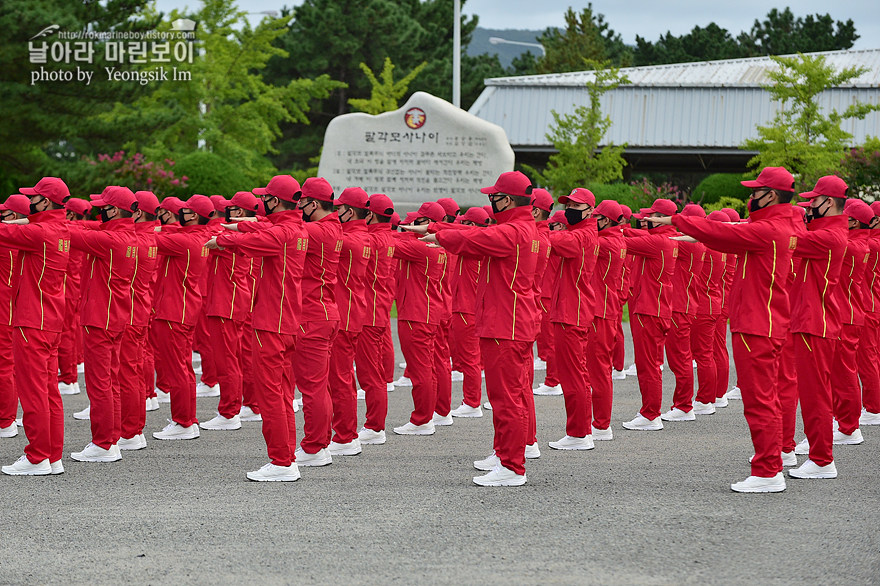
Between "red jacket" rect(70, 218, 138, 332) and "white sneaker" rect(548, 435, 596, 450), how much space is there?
12.9ft

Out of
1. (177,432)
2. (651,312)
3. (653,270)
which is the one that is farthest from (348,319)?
(653,270)

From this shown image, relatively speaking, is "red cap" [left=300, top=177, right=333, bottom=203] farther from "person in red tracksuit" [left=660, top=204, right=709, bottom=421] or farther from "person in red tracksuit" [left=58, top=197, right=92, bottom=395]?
"person in red tracksuit" [left=660, top=204, right=709, bottom=421]

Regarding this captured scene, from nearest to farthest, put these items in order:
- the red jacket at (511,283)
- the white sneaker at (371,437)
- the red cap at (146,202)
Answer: the red jacket at (511,283) < the red cap at (146,202) < the white sneaker at (371,437)

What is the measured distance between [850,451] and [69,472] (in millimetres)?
6661

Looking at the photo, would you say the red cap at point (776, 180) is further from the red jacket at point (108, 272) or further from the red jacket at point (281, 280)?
the red jacket at point (108, 272)

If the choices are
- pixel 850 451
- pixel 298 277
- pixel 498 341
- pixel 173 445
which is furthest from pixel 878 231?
pixel 173 445

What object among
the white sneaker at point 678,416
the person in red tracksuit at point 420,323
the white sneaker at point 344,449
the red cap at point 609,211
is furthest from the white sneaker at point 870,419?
the white sneaker at point 344,449

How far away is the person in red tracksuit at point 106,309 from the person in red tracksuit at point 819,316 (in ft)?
18.2

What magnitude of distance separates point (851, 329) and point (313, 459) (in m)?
4.83

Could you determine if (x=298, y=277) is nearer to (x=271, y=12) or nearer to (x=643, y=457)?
(x=643, y=457)

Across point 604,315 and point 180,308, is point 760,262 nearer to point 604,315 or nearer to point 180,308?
point 604,315

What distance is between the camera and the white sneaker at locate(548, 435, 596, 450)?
9883mm

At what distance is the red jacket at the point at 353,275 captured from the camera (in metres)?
9.51

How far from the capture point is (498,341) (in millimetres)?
8367
